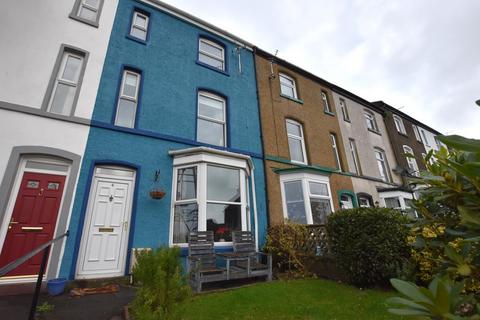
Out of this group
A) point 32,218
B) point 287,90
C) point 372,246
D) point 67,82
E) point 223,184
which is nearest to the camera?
point 372,246

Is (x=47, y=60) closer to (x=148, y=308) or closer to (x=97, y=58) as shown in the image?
(x=97, y=58)

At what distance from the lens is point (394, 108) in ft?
61.1

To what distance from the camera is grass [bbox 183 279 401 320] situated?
12.6 ft

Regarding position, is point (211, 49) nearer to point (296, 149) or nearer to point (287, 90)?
point (287, 90)

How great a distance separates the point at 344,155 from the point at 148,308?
1248cm

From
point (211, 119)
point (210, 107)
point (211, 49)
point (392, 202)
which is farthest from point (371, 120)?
point (211, 119)

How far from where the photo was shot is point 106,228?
623cm

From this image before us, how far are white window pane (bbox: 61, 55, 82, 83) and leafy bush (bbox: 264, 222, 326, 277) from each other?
26.2ft

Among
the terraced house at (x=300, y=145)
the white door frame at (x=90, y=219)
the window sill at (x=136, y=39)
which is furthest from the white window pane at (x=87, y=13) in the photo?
the terraced house at (x=300, y=145)

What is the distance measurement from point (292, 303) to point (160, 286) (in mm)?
2796

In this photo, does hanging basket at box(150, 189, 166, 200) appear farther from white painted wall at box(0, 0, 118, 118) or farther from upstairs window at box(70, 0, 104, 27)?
upstairs window at box(70, 0, 104, 27)

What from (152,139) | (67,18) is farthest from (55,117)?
(67,18)

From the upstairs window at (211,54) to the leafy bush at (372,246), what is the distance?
8.46 m

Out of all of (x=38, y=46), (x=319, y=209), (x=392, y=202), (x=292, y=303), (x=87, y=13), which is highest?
(x=87, y=13)
